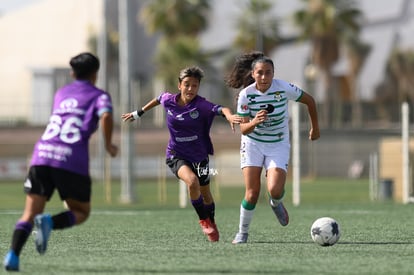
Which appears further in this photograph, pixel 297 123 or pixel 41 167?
pixel 297 123

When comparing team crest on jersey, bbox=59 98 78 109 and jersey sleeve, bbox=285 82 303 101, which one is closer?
team crest on jersey, bbox=59 98 78 109

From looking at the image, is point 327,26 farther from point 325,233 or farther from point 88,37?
point 325,233

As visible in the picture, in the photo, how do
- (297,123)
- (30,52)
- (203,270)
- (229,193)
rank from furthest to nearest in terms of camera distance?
(30,52)
(229,193)
(297,123)
(203,270)

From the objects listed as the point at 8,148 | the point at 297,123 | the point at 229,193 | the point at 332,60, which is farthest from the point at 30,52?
the point at 297,123

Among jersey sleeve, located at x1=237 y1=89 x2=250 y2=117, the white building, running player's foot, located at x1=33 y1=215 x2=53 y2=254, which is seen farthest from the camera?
the white building

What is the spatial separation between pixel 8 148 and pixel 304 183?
1294 centimetres

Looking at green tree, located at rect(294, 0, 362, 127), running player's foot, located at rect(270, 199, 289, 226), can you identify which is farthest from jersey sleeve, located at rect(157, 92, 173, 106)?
green tree, located at rect(294, 0, 362, 127)

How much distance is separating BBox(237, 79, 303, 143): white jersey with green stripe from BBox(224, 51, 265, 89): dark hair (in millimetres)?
509

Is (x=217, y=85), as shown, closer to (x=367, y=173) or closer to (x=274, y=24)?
(x=274, y=24)

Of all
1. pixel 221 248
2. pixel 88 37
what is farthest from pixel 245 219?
pixel 88 37

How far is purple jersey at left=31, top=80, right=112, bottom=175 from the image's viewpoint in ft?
31.5

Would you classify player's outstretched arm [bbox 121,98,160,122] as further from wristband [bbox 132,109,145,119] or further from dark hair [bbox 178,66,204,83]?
dark hair [bbox 178,66,204,83]

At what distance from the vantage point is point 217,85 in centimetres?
6375

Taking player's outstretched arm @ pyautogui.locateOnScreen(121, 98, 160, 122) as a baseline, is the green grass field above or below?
below
